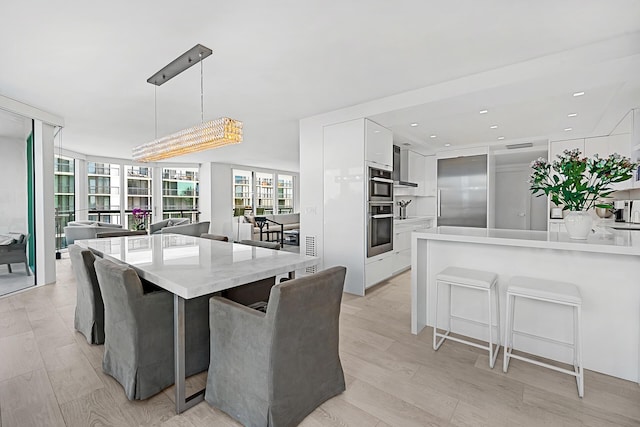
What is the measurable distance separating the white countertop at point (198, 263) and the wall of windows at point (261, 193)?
22.5 feet

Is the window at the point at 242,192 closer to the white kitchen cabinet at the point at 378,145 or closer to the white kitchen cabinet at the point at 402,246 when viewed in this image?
the white kitchen cabinet at the point at 402,246

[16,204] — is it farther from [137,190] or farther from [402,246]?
[402,246]

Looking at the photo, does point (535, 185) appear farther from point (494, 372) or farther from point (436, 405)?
point (436, 405)

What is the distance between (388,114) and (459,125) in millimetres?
1408

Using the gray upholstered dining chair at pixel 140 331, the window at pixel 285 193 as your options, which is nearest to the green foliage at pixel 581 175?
the gray upholstered dining chair at pixel 140 331

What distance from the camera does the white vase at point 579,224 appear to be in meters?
2.16

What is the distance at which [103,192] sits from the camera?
765 centimetres

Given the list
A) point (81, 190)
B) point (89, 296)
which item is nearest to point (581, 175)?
point (89, 296)

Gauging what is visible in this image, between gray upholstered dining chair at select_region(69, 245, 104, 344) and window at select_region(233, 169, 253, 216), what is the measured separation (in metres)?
7.17

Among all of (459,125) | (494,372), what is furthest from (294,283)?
(459,125)

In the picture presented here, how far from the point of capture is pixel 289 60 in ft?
8.63

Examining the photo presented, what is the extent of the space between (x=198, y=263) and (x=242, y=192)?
809cm

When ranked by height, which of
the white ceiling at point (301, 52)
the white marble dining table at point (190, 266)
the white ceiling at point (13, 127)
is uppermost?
the white ceiling at point (301, 52)

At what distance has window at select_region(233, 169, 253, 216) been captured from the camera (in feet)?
31.8
